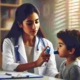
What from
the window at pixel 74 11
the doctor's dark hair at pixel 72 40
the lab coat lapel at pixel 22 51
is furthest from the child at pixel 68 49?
the lab coat lapel at pixel 22 51

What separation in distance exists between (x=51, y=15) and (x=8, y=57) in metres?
0.38

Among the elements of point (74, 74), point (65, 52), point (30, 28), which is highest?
point (30, 28)

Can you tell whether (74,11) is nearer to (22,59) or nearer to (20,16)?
(20,16)

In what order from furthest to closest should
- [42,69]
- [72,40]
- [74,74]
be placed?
[42,69], [72,40], [74,74]

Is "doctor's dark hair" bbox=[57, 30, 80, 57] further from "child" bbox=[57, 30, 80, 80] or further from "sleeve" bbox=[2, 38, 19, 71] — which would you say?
"sleeve" bbox=[2, 38, 19, 71]

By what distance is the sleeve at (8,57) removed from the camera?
5.35ft

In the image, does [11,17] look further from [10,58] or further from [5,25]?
[10,58]

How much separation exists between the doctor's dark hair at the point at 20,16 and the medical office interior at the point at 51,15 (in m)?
0.02

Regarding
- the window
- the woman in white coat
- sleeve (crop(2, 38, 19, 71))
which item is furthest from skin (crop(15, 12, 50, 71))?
the window

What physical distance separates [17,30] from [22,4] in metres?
0.17

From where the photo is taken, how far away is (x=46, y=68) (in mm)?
1648

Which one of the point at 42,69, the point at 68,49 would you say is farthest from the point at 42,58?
the point at 68,49

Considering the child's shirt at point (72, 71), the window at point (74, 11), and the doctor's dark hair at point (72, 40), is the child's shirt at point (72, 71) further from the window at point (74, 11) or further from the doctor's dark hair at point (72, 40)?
the window at point (74, 11)

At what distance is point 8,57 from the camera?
164 centimetres
